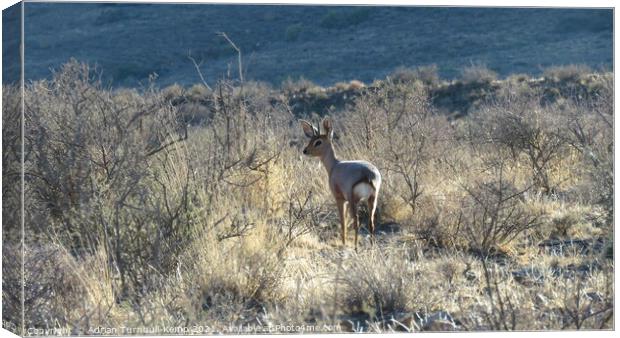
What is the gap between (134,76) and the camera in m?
19.2

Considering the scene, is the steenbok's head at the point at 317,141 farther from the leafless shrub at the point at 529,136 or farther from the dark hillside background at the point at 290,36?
the leafless shrub at the point at 529,136

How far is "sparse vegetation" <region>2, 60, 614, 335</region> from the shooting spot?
6.82 metres

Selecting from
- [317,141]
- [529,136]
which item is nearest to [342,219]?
[317,141]

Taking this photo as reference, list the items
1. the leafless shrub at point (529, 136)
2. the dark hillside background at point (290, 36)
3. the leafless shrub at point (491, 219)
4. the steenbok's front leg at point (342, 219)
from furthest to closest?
the leafless shrub at point (529, 136) < the dark hillside background at point (290, 36) < the steenbok's front leg at point (342, 219) < the leafless shrub at point (491, 219)

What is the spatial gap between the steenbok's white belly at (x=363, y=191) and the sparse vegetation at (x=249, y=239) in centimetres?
57

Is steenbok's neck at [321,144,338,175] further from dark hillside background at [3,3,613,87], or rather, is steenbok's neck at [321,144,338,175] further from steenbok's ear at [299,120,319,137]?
dark hillside background at [3,3,613,87]

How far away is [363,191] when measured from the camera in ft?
32.3

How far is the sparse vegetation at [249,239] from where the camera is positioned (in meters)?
6.82

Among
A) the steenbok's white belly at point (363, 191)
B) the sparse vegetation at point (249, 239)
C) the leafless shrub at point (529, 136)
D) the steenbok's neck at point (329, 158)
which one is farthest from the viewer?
the leafless shrub at point (529, 136)

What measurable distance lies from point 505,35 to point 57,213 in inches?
377

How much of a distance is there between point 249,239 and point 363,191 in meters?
1.75

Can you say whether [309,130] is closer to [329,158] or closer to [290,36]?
[329,158]

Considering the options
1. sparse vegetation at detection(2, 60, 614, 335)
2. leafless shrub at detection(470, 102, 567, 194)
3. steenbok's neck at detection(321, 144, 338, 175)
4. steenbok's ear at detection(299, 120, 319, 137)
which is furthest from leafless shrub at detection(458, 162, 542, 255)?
leafless shrub at detection(470, 102, 567, 194)

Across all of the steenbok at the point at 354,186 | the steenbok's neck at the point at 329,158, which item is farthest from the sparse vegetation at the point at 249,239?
the steenbok's neck at the point at 329,158
